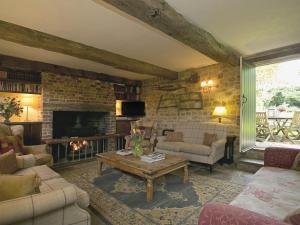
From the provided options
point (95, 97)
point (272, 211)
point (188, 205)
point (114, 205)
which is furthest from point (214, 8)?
point (95, 97)

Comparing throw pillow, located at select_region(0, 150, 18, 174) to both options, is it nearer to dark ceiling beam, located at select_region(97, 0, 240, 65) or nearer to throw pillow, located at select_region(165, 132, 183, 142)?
dark ceiling beam, located at select_region(97, 0, 240, 65)

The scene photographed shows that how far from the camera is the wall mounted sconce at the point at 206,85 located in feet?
15.2

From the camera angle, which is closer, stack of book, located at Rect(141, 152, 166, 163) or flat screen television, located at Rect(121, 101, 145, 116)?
stack of book, located at Rect(141, 152, 166, 163)

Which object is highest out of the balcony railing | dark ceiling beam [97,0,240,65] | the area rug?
dark ceiling beam [97,0,240,65]

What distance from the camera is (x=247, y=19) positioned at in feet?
8.11

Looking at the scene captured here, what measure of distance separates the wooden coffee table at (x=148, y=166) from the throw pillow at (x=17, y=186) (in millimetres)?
1426

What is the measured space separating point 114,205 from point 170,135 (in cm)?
→ 238

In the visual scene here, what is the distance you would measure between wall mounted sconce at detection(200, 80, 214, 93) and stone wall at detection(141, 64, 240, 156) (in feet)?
0.26

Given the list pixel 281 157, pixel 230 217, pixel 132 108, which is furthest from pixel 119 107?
pixel 230 217

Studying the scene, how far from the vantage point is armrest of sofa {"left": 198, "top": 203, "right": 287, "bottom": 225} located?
90cm

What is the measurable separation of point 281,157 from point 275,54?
2255mm

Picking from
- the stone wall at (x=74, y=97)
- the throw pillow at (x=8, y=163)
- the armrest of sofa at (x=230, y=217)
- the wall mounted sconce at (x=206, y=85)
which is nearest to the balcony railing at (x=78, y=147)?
the stone wall at (x=74, y=97)

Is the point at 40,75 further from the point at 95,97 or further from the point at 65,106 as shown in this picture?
the point at 95,97

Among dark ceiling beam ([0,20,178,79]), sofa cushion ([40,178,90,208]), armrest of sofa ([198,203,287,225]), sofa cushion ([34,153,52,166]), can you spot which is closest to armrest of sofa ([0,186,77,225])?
sofa cushion ([40,178,90,208])
